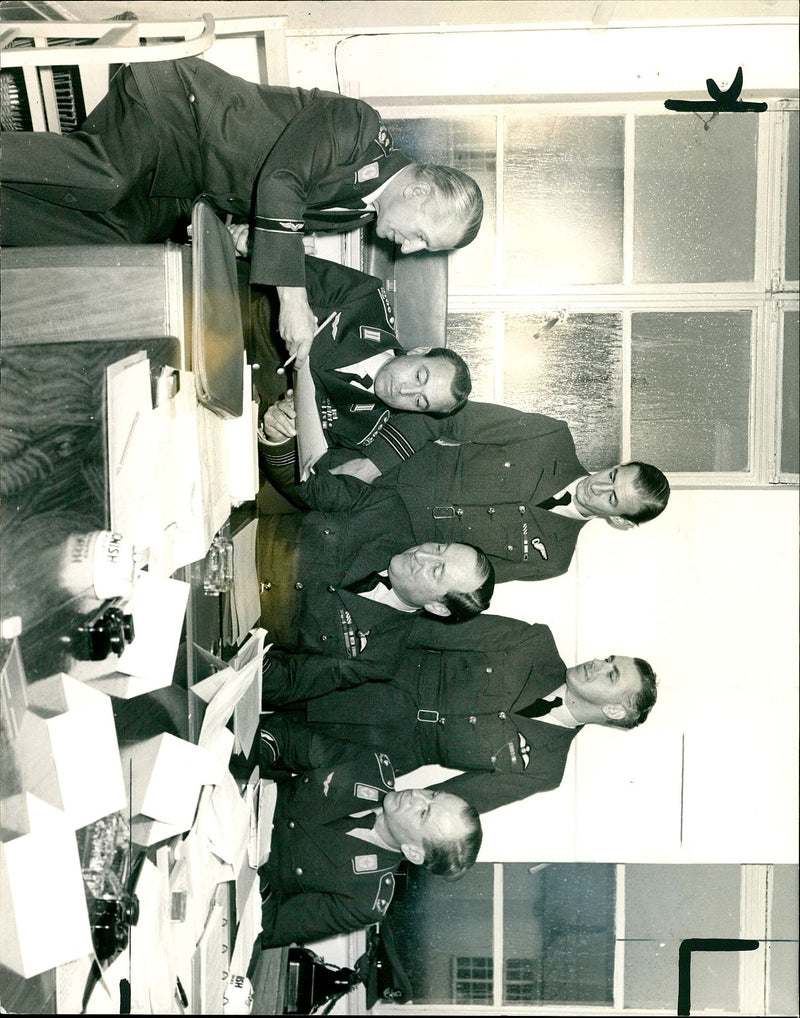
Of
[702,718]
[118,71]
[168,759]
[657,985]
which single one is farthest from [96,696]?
[657,985]

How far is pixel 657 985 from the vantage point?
215cm

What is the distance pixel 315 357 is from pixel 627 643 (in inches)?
40.7

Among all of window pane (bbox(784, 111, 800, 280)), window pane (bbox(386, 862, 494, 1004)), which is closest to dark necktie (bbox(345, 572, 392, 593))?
window pane (bbox(386, 862, 494, 1004))

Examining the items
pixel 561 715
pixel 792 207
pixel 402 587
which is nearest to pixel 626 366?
pixel 792 207

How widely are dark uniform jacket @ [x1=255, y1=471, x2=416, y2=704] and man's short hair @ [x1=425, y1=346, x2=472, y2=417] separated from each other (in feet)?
0.90

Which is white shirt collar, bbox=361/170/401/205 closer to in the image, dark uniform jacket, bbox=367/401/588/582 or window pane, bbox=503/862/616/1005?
dark uniform jacket, bbox=367/401/588/582

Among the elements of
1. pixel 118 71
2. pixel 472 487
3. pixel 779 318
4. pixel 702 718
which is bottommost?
pixel 702 718

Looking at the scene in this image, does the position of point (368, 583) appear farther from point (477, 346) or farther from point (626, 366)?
point (626, 366)

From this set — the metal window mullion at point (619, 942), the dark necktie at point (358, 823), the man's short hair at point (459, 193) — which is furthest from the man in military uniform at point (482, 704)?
the man's short hair at point (459, 193)

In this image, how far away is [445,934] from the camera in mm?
2137

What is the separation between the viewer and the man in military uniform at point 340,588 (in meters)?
2.04

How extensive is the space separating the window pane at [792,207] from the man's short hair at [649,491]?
56 centimetres

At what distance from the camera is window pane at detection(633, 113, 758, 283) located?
1982 millimetres

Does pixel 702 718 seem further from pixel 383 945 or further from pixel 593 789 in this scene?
pixel 383 945
